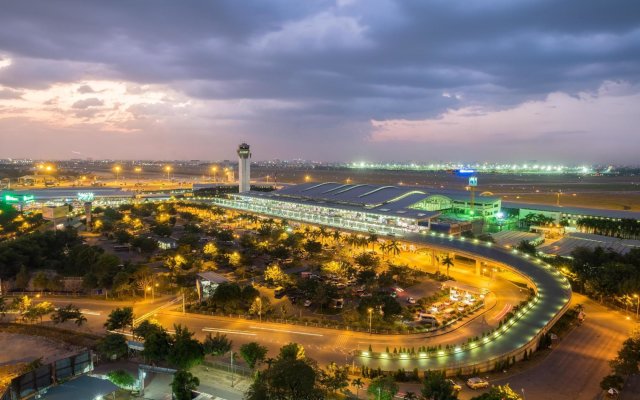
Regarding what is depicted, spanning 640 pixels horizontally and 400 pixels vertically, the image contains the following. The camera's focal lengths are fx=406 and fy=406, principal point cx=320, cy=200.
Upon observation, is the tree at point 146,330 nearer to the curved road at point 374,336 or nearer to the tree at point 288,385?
the curved road at point 374,336

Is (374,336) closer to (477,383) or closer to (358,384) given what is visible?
(477,383)

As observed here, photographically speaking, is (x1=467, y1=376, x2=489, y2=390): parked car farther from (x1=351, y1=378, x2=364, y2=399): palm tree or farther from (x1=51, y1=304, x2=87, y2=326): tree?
(x1=51, y1=304, x2=87, y2=326): tree

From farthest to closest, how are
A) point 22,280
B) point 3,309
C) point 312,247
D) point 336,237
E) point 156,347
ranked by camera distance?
point 336,237
point 312,247
point 22,280
point 3,309
point 156,347

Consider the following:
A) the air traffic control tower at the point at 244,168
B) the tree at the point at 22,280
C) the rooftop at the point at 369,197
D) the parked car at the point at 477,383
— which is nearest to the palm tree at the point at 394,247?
the rooftop at the point at 369,197

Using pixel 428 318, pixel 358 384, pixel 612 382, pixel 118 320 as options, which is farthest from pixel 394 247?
pixel 118 320

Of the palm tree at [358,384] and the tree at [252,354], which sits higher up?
the tree at [252,354]

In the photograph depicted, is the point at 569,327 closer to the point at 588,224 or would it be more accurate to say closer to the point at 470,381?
the point at 470,381
